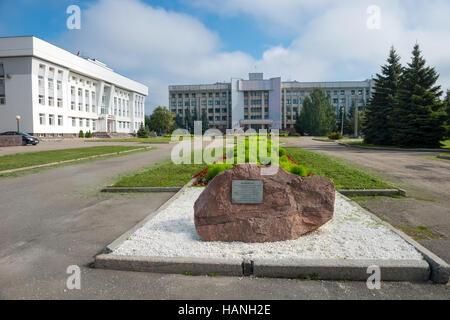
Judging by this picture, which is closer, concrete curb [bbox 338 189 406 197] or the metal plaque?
the metal plaque

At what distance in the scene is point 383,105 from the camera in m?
31.4

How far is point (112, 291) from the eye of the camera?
127 inches

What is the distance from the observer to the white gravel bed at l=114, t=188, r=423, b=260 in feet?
12.7

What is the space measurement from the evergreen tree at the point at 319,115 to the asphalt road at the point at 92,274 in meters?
66.0

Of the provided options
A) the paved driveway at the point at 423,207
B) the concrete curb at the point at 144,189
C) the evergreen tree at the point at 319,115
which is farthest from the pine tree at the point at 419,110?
the evergreen tree at the point at 319,115

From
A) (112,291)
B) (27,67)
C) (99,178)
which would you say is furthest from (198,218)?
(27,67)

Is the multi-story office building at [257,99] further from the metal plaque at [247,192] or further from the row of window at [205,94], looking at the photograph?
the metal plaque at [247,192]

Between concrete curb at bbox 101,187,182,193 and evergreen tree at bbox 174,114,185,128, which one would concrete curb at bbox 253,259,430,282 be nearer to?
concrete curb at bbox 101,187,182,193

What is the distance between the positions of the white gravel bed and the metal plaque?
2.00 ft

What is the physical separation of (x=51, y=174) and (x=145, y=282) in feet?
34.0

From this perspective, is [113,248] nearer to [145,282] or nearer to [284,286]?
[145,282]

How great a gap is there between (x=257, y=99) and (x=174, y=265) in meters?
97.8

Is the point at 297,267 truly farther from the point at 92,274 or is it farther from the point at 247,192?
the point at 92,274

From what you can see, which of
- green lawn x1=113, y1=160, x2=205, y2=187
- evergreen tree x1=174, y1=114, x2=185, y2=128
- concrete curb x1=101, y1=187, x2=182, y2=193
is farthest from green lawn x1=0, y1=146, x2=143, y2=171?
evergreen tree x1=174, y1=114, x2=185, y2=128
